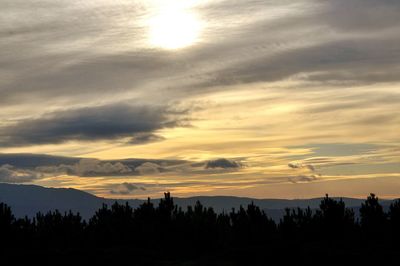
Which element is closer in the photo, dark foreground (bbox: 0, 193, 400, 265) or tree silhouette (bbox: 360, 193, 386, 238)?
dark foreground (bbox: 0, 193, 400, 265)

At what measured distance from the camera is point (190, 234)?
6234 centimetres

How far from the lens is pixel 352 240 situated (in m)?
58.5

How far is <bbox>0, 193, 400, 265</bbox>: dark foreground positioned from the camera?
167 feet

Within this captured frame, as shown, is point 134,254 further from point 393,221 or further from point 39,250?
point 393,221

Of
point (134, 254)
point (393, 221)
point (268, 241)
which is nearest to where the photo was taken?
point (134, 254)

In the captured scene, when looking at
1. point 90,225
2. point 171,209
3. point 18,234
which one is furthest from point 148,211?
point 18,234

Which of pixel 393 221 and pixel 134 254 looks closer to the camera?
pixel 134 254

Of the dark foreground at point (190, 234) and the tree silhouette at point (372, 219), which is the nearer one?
the dark foreground at point (190, 234)

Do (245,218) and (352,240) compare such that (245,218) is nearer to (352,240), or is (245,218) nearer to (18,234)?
(352,240)

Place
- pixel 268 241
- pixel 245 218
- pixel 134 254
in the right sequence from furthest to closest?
pixel 245 218 < pixel 268 241 < pixel 134 254

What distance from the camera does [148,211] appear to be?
66.3 meters

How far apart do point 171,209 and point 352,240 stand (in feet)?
64.5

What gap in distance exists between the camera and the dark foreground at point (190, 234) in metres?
51.0

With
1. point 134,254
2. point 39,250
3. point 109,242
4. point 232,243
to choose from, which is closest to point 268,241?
point 232,243
